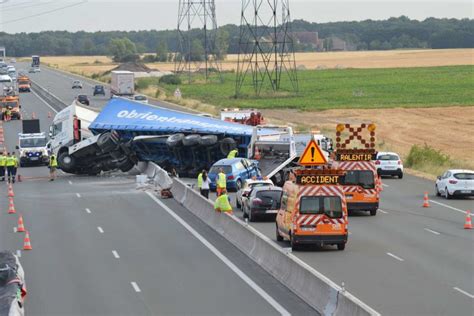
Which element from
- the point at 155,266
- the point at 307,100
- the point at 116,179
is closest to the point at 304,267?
the point at 155,266

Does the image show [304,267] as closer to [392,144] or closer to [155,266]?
[155,266]

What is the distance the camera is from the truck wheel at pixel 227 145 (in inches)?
1969

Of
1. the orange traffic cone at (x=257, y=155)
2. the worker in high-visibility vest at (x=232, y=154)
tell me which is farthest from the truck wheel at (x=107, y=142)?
the orange traffic cone at (x=257, y=155)

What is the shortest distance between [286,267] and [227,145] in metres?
26.1

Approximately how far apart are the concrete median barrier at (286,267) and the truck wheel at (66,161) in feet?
53.0

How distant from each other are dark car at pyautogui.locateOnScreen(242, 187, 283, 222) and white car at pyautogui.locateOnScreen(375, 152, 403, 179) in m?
16.0

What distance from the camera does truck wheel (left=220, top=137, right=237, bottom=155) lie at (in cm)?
5000

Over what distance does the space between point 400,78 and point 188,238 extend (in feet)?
426

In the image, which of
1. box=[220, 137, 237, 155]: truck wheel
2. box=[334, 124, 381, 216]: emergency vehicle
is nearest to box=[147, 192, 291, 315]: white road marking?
box=[334, 124, 381, 216]: emergency vehicle

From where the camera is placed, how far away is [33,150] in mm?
58531

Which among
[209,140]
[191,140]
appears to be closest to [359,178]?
[209,140]

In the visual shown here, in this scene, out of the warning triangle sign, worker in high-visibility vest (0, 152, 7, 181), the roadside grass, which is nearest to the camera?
the warning triangle sign

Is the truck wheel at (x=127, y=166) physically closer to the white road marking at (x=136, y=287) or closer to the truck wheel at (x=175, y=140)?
the truck wheel at (x=175, y=140)

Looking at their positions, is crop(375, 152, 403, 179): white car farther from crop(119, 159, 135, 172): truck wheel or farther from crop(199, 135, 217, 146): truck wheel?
crop(119, 159, 135, 172): truck wheel
